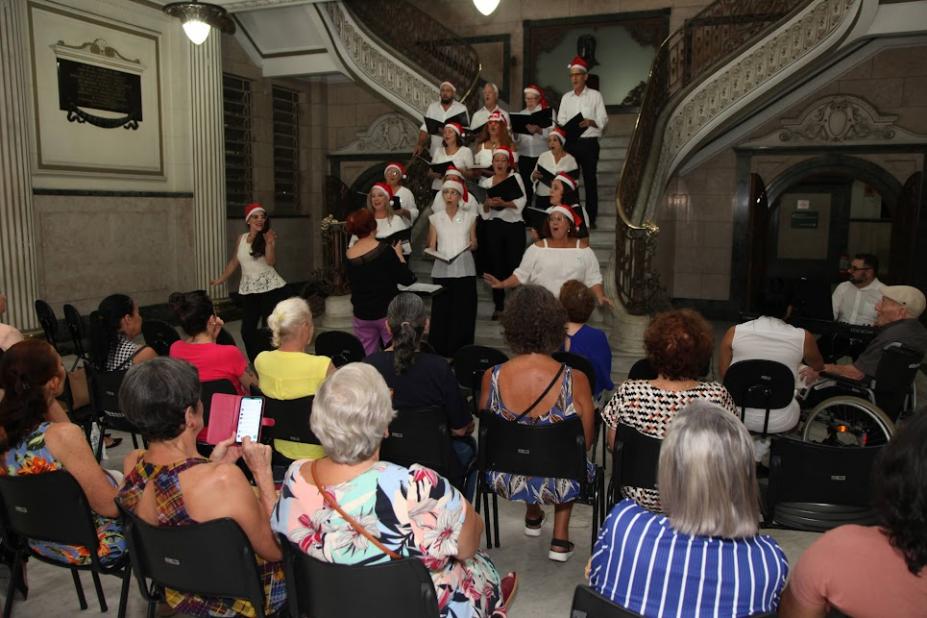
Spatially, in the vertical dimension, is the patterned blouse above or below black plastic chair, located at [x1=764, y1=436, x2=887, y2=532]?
above

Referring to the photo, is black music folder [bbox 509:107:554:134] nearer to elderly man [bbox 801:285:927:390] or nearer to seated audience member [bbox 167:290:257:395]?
elderly man [bbox 801:285:927:390]

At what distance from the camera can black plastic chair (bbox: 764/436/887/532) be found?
277 centimetres

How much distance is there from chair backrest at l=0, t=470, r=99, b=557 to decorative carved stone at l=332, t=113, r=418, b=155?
10.2 m

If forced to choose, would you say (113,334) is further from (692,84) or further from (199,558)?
(692,84)

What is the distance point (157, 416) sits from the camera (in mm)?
2154

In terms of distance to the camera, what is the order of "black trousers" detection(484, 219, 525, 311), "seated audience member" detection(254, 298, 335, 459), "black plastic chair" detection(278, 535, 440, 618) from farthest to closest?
"black trousers" detection(484, 219, 525, 311)
"seated audience member" detection(254, 298, 335, 459)
"black plastic chair" detection(278, 535, 440, 618)

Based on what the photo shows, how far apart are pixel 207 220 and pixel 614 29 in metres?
6.63

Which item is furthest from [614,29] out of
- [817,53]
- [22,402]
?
[22,402]

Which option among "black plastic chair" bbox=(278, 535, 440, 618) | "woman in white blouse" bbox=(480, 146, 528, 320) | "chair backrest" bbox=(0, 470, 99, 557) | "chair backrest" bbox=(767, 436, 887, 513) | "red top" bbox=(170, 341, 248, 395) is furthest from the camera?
"woman in white blouse" bbox=(480, 146, 528, 320)

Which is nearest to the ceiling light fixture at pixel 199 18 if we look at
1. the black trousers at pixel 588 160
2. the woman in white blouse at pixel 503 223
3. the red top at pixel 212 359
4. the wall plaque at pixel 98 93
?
the wall plaque at pixel 98 93

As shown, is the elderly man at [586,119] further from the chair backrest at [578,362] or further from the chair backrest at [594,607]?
the chair backrest at [594,607]

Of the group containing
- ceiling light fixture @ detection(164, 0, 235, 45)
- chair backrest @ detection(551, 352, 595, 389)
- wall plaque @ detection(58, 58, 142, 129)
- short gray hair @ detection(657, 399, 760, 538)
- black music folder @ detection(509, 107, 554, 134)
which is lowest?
chair backrest @ detection(551, 352, 595, 389)

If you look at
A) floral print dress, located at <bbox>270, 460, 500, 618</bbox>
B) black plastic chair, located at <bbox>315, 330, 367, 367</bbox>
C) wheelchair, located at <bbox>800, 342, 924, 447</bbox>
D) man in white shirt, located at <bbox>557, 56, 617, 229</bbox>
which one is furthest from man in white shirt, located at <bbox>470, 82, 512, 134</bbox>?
floral print dress, located at <bbox>270, 460, 500, 618</bbox>

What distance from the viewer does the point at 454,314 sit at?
6.18 metres
